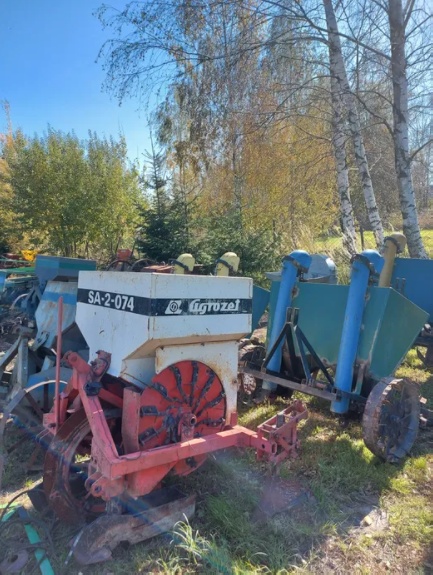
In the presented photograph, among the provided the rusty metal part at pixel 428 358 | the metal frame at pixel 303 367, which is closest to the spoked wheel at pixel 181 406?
the metal frame at pixel 303 367

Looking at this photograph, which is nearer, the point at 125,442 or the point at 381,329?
the point at 125,442

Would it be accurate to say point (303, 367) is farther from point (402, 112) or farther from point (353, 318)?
point (402, 112)

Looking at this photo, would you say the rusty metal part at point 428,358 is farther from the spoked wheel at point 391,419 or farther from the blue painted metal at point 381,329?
the spoked wheel at point 391,419

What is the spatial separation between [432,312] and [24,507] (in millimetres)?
4618

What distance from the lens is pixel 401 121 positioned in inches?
291

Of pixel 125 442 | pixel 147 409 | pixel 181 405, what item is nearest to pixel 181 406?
pixel 181 405

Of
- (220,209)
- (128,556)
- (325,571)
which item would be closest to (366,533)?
(325,571)

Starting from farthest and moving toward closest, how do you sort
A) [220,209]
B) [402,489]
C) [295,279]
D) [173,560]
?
1. [220,209]
2. [295,279]
3. [402,489]
4. [173,560]

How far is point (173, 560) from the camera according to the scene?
7.20ft

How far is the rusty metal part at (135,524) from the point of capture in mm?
2154

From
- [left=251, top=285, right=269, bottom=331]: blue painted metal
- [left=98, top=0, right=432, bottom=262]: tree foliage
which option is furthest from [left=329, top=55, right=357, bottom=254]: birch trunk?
[left=251, top=285, right=269, bottom=331]: blue painted metal

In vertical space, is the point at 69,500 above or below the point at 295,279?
below

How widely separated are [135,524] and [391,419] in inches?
81.1

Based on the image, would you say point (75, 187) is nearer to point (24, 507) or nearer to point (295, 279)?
point (295, 279)
